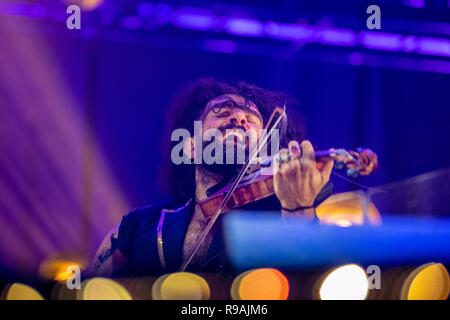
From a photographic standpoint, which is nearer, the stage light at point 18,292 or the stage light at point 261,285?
the stage light at point 18,292

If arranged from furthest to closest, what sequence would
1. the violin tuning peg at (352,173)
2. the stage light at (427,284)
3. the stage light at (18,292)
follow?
1. the stage light at (427,284)
2. the violin tuning peg at (352,173)
3. the stage light at (18,292)

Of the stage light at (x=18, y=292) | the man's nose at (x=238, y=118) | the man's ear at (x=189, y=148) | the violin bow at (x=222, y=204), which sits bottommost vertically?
the stage light at (x=18, y=292)

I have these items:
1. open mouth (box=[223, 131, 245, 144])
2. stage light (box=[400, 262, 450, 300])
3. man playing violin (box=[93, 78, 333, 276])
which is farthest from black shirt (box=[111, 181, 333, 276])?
stage light (box=[400, 262, 450, 300])

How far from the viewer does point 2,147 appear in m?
3.18

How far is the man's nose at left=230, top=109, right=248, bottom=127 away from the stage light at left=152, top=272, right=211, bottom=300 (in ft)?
3.39

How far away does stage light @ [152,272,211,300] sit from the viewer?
10.5ft

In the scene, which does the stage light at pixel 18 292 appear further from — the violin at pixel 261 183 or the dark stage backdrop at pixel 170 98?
the violin at pixel 261 183

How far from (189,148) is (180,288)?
2.96 ft

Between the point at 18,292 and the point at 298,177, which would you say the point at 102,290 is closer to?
the point at 18,292

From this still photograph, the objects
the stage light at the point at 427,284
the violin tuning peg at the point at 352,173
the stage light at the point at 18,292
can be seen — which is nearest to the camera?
the stage light at the point at 18,292

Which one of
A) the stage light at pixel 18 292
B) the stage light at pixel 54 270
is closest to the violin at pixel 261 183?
the stage light at pixel 54 270

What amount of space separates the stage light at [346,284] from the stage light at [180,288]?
0.78m

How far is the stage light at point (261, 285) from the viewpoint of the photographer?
10.6ft
